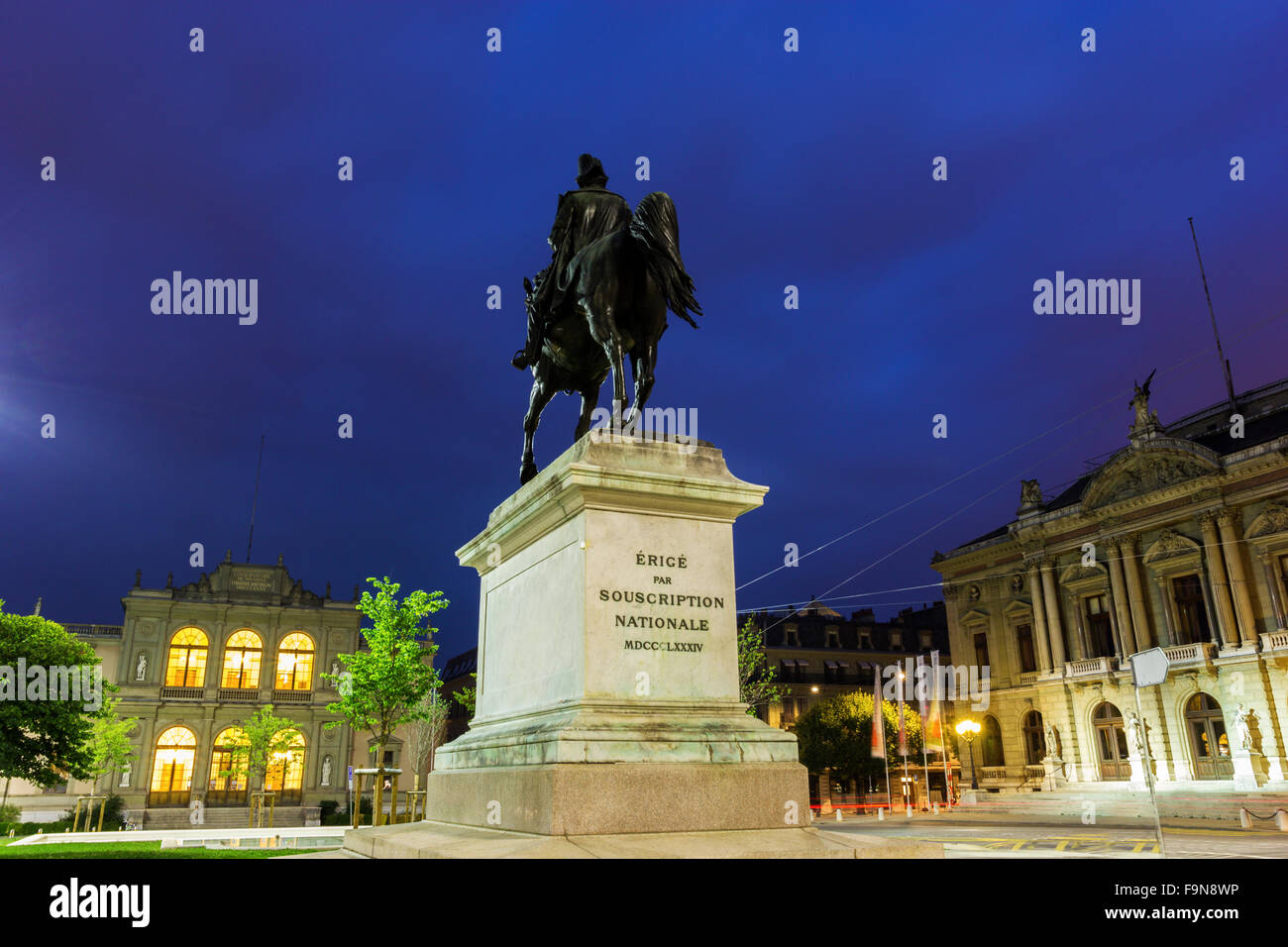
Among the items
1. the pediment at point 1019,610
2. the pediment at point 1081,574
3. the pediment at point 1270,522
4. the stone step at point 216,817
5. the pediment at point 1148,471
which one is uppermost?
the pediment at point 1148,471

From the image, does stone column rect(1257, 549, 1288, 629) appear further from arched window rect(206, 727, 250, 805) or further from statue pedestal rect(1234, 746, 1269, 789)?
arched window rect(206, 727, 250, 805)

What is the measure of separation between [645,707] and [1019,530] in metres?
51.1

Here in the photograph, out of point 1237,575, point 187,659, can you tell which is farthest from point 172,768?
point 1237,575

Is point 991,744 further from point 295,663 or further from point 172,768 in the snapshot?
point 172,768

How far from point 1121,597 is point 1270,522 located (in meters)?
8.40

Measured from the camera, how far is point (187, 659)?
5191cm

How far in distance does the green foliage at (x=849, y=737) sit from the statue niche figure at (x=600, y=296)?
159 ft

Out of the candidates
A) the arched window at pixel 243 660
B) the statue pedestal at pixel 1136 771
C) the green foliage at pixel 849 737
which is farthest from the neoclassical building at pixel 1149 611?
the arched window at pixel 243 660

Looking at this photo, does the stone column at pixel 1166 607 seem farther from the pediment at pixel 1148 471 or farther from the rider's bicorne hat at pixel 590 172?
the rider's bicorne hat at pixel 590 172

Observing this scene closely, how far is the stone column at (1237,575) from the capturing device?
40.6 m

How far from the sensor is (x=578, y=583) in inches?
251

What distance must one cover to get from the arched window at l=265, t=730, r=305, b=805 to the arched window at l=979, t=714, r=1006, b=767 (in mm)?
40315

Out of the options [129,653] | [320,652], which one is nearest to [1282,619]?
[320,652]

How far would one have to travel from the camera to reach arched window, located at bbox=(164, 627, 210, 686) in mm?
→ 51281
